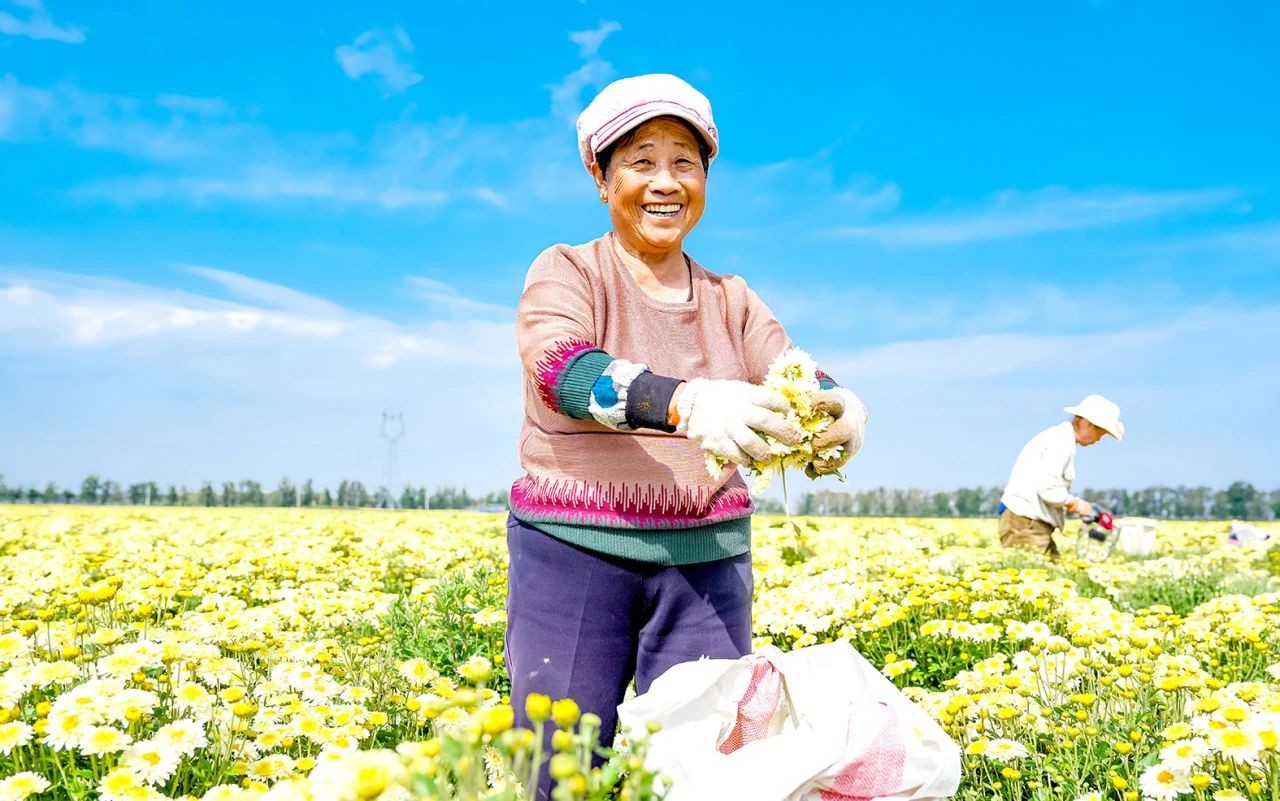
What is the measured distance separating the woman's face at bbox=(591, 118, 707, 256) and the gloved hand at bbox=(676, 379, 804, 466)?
81 centimetres

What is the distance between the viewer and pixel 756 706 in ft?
7.90

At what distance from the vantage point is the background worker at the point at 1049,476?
10.4 m

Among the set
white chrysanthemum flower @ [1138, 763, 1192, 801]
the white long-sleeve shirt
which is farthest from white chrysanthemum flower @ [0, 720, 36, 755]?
the white long-sleeve shirt

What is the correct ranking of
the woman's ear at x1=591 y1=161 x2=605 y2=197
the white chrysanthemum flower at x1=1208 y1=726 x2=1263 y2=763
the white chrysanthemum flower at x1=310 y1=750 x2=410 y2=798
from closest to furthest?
the white chrysanthemum flower at x1=310 y1=750 x2=410 y2=798
the white chrysanthemum flower at x1=1208 y1=726 x2=1263 y2=763
the woman's ear at x1=591 y1=161 x2=605 y2=197

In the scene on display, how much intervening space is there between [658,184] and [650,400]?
0.83m

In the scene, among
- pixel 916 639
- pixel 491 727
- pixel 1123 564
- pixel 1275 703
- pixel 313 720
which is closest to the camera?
pixel 491 727

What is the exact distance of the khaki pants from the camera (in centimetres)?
1070

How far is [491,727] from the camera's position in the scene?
1441mm

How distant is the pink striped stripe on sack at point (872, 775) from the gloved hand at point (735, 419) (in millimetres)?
732

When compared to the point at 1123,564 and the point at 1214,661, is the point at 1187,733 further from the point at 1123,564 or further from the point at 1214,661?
the point at 1123,564

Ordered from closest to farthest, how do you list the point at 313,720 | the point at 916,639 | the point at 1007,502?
the point at 313,720 → the point at 916,639 → the point at 1007,502

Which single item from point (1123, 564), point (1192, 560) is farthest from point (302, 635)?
point (1192, 560)

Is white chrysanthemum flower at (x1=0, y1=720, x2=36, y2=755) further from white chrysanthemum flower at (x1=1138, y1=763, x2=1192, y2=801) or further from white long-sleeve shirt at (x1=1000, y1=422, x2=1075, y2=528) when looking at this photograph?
white long-sleeve shirt at (x1=1000, y1=422, x2=1075, y2=528)

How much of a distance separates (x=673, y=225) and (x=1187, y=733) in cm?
214
